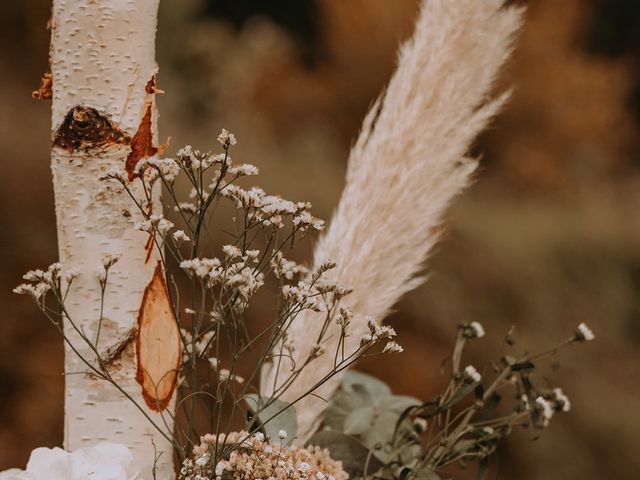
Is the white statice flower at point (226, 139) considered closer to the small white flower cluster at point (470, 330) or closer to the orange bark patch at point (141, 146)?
the orange bark patch at point (141, 146)

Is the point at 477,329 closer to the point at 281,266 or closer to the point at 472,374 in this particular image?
the point at 472,374

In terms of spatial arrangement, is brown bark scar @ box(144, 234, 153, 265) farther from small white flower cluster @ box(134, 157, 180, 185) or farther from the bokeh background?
the bokeh background

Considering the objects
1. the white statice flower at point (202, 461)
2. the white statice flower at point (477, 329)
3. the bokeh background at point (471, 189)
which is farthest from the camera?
the bokeh background at point (471, 189)

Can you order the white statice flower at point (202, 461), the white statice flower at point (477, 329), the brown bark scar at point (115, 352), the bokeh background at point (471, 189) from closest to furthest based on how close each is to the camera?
the white statice flower at point (202, 461) → the brown bark scar at point (115, 352) → the white statice flower at point (477, 329) → the bokeh background at point (471, 189)

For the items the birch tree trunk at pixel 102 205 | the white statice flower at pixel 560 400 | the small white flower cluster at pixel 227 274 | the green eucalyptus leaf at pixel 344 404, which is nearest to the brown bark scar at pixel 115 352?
the birch tree trunk at pixel 102 205

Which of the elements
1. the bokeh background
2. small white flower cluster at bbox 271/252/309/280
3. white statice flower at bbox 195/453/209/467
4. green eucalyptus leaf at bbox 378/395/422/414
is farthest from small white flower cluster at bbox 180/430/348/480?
the bokeh background

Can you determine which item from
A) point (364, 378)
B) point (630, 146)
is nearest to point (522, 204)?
point (630, 146)

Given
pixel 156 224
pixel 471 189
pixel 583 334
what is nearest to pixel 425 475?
pixel 583 334
